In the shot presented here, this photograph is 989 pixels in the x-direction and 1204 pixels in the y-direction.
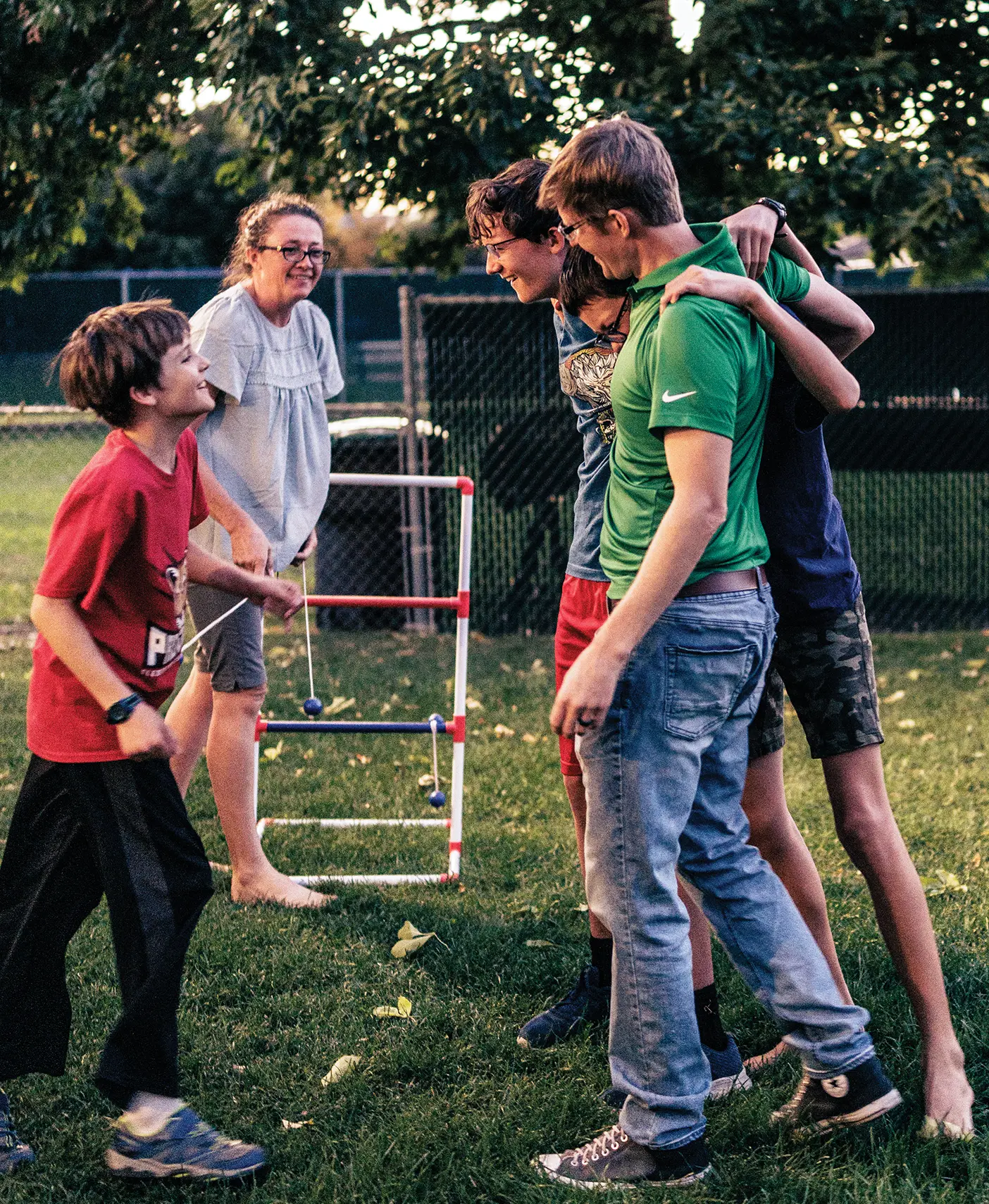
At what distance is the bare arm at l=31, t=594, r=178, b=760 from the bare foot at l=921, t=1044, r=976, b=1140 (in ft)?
5.60

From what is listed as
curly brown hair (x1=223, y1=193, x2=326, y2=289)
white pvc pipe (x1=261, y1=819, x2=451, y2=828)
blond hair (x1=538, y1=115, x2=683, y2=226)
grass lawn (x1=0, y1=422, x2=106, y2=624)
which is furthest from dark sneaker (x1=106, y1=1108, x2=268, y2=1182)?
grass lawn (x1=0, y1=422, x2=106, y2=624)

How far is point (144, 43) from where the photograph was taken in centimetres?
850

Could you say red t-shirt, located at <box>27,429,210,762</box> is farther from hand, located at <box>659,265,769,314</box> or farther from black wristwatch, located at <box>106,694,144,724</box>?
hand, located at <box>659,265,769,314</box>

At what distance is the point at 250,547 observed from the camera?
3.79 meters

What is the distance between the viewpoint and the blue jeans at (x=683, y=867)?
2447mm

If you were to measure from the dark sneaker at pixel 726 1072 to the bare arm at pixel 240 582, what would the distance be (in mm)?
1426

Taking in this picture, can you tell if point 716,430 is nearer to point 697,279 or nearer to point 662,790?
point 697,279

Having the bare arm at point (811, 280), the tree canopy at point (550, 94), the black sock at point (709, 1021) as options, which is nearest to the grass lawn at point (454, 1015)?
the black sock at point (709, 1021)

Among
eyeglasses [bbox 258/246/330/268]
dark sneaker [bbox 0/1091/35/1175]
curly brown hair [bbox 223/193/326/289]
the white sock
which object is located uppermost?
curly brown hair [bbox 223/193/326/289]

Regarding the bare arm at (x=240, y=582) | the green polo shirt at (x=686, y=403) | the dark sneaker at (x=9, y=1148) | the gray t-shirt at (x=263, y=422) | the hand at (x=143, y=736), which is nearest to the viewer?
the green polo shirt at (x=686, y=403)

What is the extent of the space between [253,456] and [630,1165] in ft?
8.02

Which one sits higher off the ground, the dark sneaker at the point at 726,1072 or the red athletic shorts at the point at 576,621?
the red athletic shorts at the point at 576,621

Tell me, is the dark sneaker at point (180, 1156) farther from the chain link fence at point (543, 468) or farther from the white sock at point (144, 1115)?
the chain link fence at point (543, 468)

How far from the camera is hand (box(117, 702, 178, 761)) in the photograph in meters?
2.58
